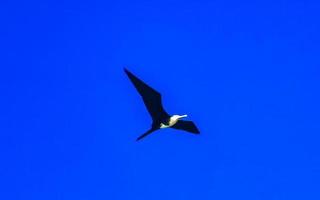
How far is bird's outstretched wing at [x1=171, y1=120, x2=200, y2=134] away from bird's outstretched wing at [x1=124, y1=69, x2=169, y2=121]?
1.25 metres

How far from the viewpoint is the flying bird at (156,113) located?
26217 millimetres

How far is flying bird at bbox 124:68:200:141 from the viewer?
86.0 ft

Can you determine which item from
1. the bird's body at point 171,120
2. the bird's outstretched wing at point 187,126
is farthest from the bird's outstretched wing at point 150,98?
the bird's outstretched wing at point 187,126

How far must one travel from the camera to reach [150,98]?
27.0 m

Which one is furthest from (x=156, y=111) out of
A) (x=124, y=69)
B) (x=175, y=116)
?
(x=124, y=69)

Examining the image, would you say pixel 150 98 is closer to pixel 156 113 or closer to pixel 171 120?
pixel 156 113

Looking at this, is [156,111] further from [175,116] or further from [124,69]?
[124,69]

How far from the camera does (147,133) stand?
27953 millimetres

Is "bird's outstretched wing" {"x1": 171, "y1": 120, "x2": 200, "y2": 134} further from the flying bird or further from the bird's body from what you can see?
the bird's body

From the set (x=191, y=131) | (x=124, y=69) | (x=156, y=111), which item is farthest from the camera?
(x=191, y=131)

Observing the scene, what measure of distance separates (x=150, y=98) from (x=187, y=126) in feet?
11.0

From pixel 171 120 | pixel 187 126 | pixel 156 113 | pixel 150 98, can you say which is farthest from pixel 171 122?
pixel 150 98

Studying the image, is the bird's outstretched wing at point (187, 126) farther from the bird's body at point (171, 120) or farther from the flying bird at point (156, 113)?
the bird's body at point (171, 120)

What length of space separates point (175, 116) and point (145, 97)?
2136 millimetres
